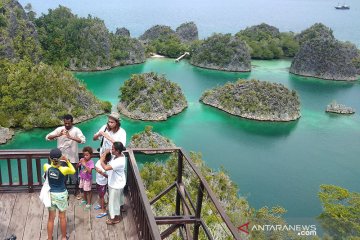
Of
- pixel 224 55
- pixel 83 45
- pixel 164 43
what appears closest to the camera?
pixel 83 45

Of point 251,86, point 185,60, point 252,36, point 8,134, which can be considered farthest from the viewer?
point 252,36

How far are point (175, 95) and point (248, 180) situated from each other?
13.7 meters

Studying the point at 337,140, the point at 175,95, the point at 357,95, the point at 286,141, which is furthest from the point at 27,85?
the point at 357,95

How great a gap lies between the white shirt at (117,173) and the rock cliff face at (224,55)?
162ft

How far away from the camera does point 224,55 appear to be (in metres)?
54.0

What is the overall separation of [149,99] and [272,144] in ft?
36.8

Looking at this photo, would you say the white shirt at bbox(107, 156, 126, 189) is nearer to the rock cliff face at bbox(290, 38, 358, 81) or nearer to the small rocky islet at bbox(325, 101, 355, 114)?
the small rocky islet at bbox(325, 101, 355, 114)

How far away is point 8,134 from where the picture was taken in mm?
27281

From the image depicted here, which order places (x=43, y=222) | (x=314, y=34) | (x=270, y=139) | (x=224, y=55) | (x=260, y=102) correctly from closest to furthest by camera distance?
(x=43, y=222)
(x=270, y=139)
(x=260, y=102)
(x=224, y=55)
(x=314, y=34)

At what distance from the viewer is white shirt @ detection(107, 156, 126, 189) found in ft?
17.9

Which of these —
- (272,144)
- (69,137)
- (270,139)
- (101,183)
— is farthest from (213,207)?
(270,139)

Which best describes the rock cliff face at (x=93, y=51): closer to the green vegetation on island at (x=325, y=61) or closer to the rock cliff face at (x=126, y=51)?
the rock cliff face at (x=126, y=51)

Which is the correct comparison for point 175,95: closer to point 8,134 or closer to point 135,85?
point 135,85

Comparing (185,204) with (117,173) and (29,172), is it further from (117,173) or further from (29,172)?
(29,172)
